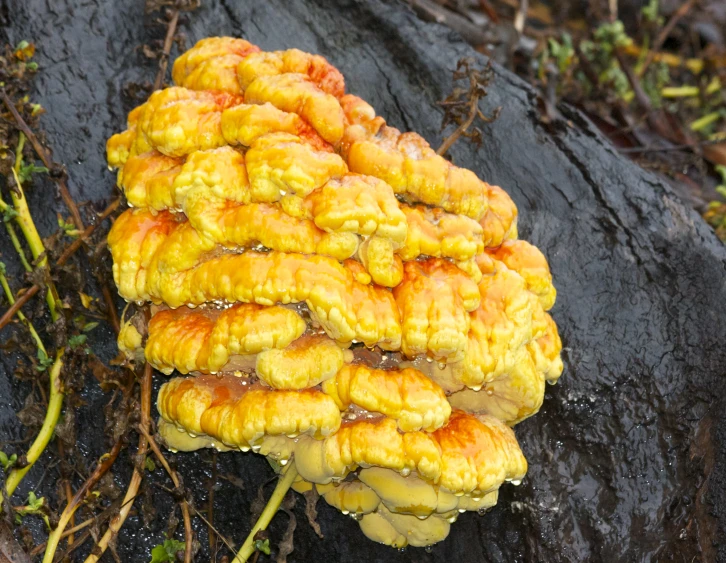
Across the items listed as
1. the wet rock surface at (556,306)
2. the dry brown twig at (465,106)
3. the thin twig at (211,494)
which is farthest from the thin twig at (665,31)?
the thin twig at (211,494)

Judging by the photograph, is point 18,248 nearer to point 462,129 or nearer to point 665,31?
→ point 462,129

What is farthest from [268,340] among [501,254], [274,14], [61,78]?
[274,14]

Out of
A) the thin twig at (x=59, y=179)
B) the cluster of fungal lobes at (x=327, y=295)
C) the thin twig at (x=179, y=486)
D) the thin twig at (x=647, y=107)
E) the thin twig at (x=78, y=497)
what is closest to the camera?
the cluster of fungal lobes at (x=327, y=295)

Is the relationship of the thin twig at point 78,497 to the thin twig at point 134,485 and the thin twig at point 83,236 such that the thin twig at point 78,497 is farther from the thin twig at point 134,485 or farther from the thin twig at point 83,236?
the thin twig at point 83,236

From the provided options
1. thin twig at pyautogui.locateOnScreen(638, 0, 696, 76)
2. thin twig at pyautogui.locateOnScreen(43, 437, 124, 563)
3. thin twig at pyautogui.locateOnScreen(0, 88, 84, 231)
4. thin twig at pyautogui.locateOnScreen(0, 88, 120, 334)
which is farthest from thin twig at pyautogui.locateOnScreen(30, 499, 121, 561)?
thin twig at pyautogui.locateOnScreen(638, 0, 696, 76)

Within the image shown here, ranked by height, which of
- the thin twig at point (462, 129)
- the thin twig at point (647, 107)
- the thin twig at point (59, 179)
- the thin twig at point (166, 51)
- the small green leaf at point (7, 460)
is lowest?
the small green leaf at point (7, 460)
